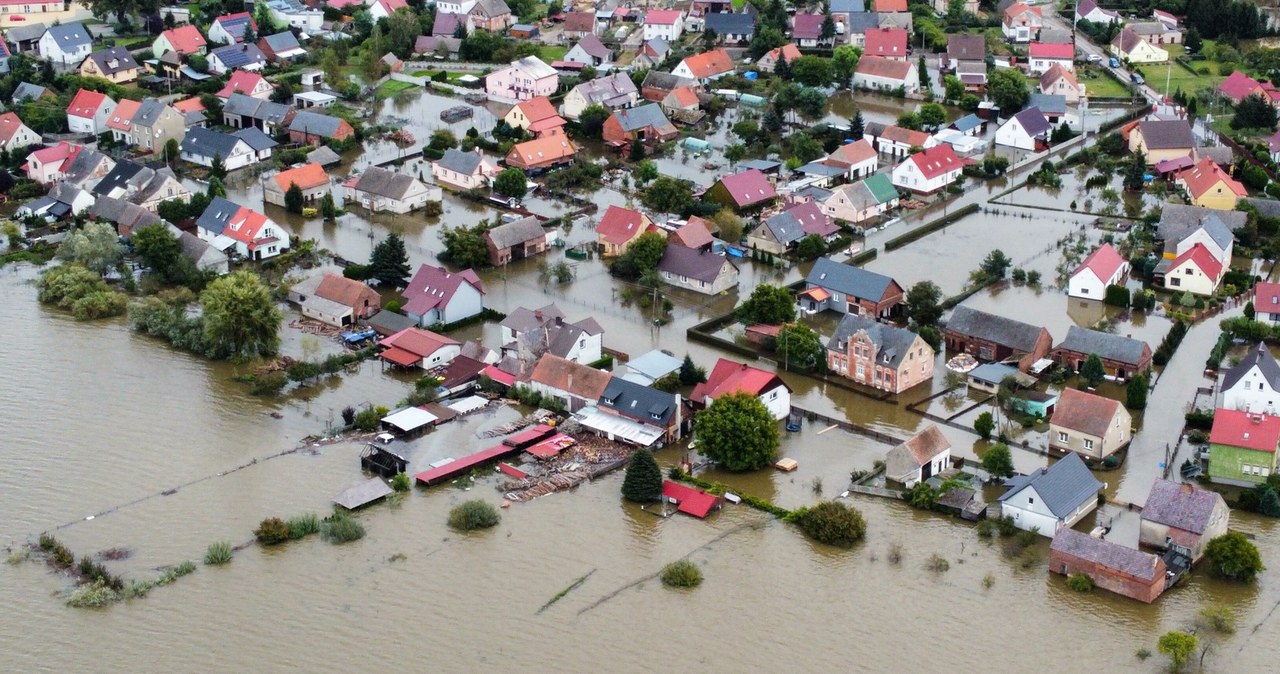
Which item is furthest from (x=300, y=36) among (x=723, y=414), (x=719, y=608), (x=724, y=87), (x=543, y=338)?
(x=719, y=608)

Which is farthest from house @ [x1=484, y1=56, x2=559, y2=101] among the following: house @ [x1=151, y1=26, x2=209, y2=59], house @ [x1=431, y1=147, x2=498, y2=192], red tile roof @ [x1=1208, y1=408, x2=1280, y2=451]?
red tile roof @ [x1=1208, y1=408, x2=1280, y2=451]

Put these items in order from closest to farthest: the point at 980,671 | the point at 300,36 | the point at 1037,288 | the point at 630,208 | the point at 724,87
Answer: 1. the point at 980,671
2. the point at 1037,288
3. the point at 630,208
4. the point at 724,87
5. the point at 300,36

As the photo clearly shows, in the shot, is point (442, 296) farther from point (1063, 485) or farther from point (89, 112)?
point (89, 112)

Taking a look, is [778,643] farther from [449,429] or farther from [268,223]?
[268,223]

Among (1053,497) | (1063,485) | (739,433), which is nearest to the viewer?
(1053,497)

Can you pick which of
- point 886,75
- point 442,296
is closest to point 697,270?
point 442,296

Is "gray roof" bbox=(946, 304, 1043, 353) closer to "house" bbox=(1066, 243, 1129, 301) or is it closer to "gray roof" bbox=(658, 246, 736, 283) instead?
"house" bbox=(1066, 243, 1129, 301)
